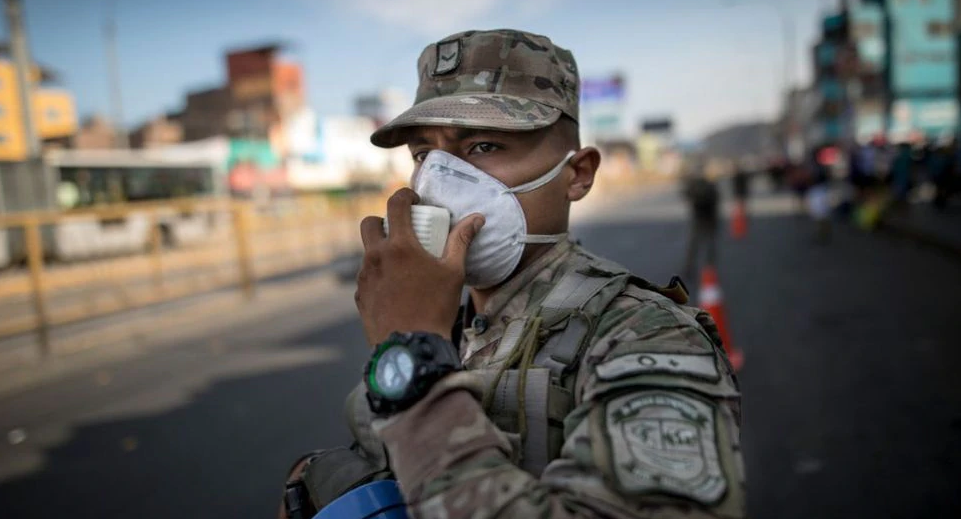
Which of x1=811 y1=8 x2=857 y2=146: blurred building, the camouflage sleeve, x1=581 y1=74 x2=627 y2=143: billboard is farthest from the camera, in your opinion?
x1=581 y1=74 x2=627 y2=143: billboard

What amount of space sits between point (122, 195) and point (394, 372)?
21298 mm

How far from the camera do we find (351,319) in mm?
8617

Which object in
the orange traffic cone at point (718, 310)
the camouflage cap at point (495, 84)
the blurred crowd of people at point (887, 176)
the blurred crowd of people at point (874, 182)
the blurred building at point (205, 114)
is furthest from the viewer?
the blurred building at point (205, 114)

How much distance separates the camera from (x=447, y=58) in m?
1.39

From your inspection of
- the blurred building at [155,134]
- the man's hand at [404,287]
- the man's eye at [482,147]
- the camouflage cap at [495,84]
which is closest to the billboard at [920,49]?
the camouflage cap at [495,84]

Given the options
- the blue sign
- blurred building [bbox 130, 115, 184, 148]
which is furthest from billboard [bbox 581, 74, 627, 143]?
blurred building [bbox 130, 115, 184, 148]

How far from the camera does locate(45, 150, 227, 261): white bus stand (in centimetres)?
811

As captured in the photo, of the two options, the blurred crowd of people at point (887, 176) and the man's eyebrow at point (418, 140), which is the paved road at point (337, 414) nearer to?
the man's eyebrow at point (418, 140)

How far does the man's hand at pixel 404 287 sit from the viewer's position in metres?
Result: 1.03

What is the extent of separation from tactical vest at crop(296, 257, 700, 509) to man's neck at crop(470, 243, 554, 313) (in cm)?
9

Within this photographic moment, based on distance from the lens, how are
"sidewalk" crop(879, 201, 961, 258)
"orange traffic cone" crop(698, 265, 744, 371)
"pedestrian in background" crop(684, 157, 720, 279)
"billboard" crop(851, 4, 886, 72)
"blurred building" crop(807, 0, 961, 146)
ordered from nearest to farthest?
"orange traffic cone" crop(698, 265, 744, 371), "pedestrian in background" crop(684, 157, 720, 279), "sidewalk" crop(879, 201, 961, 258), "blurred building" crop(807, 0, 961, 146), "billboard" crop(851, 4, 886, 72)

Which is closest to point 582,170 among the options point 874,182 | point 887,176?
point 874,182

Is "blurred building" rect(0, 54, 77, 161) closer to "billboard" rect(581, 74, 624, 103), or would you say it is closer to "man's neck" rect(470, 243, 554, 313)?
"man's neck" rect(470, 243, 554, 313)

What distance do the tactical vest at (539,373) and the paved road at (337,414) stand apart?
8.03 feet
